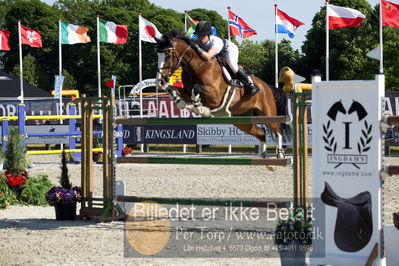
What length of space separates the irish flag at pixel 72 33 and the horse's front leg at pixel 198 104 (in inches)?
758

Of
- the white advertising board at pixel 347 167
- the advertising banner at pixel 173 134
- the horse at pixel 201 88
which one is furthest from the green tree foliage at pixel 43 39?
the white advertising board at pixel 347 167

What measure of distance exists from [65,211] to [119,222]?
738 mm

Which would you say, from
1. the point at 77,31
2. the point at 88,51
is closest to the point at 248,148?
the point at 77,31

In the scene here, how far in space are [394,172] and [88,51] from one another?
151ft

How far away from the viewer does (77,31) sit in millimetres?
26438

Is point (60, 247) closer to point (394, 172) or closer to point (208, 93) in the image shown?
point (208, 93)

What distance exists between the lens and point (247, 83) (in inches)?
330

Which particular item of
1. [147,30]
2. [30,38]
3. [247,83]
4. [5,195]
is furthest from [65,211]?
[30,38]

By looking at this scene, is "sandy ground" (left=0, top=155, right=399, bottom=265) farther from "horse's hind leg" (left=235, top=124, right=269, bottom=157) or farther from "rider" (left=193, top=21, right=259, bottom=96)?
"rider" (left=193, top=21, right=259, bottom=96)

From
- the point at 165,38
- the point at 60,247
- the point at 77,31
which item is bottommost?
the point at 60,247

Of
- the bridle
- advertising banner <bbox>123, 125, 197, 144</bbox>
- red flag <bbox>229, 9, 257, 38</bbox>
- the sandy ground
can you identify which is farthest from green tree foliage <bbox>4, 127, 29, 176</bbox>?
red flag <bbox>229, 9, 257, 38</bbox>

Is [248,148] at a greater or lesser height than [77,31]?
lesser

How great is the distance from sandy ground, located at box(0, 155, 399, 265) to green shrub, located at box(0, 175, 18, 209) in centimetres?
13

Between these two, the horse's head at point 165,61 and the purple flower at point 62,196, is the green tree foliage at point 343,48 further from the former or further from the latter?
the purple flower at point 62,196
